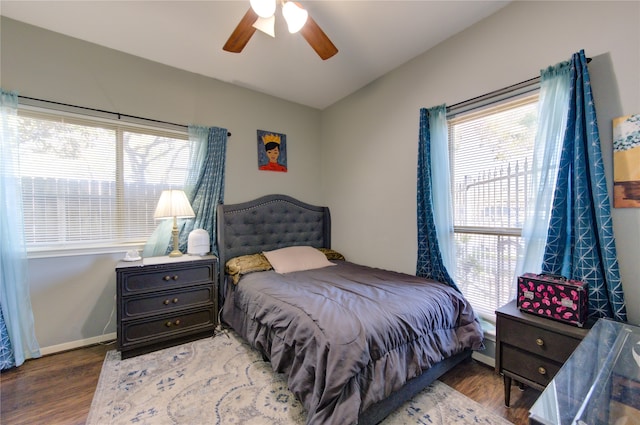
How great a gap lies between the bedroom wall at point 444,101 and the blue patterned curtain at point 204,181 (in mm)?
1509

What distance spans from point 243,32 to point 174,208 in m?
1.66

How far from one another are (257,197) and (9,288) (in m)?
2.22

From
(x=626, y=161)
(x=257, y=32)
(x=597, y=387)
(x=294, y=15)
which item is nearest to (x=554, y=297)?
(x=597, y=387)

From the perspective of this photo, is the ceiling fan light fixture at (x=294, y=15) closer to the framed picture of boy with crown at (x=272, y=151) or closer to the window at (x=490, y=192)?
the window at (x=490, y=192)

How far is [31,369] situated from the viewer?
6.63 ft

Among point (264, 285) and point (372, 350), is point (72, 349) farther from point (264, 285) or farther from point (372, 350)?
point (372, 350)

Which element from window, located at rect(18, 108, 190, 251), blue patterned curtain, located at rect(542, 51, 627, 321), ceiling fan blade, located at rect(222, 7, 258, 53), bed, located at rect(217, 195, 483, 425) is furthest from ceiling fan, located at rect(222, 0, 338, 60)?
bed, located at rect(217, 195, 483, 425)

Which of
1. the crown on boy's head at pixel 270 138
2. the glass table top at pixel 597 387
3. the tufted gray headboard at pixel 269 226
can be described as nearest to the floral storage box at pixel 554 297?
the glass table top at pixel 597 387

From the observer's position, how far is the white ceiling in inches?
76.6

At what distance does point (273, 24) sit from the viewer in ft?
5.80

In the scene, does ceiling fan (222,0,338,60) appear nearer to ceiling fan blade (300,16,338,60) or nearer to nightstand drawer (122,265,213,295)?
ceiling fan blade (300,16,338,60)

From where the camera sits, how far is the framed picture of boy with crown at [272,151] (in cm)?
332

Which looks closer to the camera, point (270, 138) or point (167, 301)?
point (167, 301)

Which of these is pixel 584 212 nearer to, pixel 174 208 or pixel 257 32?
pixel 257 32
